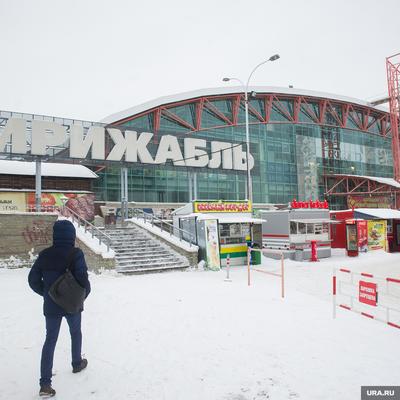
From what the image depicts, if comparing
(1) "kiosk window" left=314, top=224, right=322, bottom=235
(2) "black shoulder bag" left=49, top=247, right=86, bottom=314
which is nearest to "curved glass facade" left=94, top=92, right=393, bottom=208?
(1) "kiosk window" left=314, top=224, right=322, bottom=235

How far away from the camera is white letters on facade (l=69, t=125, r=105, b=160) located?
22547 mm

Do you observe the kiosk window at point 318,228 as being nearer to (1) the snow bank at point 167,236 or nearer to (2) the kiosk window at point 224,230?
(2) the kiosk window at point 224,230

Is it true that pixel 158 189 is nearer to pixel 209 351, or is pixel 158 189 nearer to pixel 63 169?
pixel 63 169

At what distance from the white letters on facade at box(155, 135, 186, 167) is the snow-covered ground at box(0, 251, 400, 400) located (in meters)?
17.0

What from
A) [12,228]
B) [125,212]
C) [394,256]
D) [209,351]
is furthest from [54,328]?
[394,256]

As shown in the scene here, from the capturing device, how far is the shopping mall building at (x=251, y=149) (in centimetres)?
2693

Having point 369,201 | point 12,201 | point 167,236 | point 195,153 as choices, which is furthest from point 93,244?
point 369,201

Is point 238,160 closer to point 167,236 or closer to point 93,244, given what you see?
point 167,236

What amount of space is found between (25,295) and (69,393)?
698 centimetres

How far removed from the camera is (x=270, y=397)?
3.98 meters

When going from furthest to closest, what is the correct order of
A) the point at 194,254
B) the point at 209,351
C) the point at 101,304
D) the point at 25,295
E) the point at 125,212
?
the point at 125,212 < the point at 194,254 < the point at 25,295 < the point at 101,304 < the point at 209,351

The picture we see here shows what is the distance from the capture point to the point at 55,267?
3.99m

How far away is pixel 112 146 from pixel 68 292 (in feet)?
71.3

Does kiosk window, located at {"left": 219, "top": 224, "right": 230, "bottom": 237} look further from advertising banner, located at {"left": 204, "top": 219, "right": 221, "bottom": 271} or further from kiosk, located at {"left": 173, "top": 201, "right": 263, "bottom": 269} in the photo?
advertising banner, located at {"left": 204, "top": 219, "right": 221, "bottom": 271}
